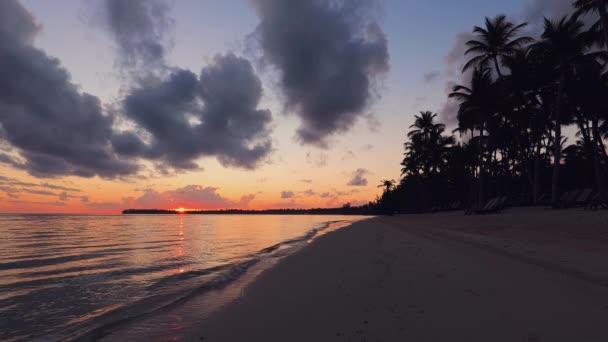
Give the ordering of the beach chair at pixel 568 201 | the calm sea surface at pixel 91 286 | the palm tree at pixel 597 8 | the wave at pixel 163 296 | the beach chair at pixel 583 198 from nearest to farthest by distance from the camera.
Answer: the wave at pixel 163 296, the calm sea surface at pixel 91 286, the palm tree at pixel 597 8, the beach chair at pixel 568 201, the beach chair at pixel 583 198

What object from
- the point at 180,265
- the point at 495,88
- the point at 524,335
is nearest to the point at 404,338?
the point at 524,335

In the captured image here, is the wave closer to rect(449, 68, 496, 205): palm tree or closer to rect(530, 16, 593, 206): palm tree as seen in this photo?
rect(530, 16, 593, 206): palm tree

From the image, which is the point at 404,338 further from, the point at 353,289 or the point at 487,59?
the point at 487,59

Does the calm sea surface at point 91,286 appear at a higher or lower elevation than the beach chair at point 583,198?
lower

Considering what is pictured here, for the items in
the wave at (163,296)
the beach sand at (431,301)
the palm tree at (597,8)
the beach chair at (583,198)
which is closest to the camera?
the beach sand at (431,301)

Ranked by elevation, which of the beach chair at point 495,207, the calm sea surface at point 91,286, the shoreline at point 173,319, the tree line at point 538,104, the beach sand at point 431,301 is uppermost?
the tree line at point 538,104

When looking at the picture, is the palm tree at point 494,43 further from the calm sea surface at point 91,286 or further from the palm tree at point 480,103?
the calm sea surface at point 91,286

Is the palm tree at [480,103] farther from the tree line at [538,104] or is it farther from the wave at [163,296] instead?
the wave at [163,296]

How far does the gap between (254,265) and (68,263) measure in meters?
6.66

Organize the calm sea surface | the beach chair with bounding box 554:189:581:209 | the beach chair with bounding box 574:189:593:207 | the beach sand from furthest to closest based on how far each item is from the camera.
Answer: the beach chair with bounding box 574:189:593:207 < the beach chair with bounding box 554:189:581:209 < the calm sea surface < the beach sand

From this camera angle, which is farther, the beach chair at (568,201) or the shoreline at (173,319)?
the beach chair at (568,201)

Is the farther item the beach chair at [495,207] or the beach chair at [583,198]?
the beach chair at [495,207]

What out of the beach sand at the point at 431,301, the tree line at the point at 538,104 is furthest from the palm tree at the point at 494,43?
the beach sand at the point at 431,301

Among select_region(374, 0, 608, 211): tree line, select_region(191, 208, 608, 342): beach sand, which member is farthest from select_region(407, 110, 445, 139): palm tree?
select_region(191, 208, 608, 342): beach sand
